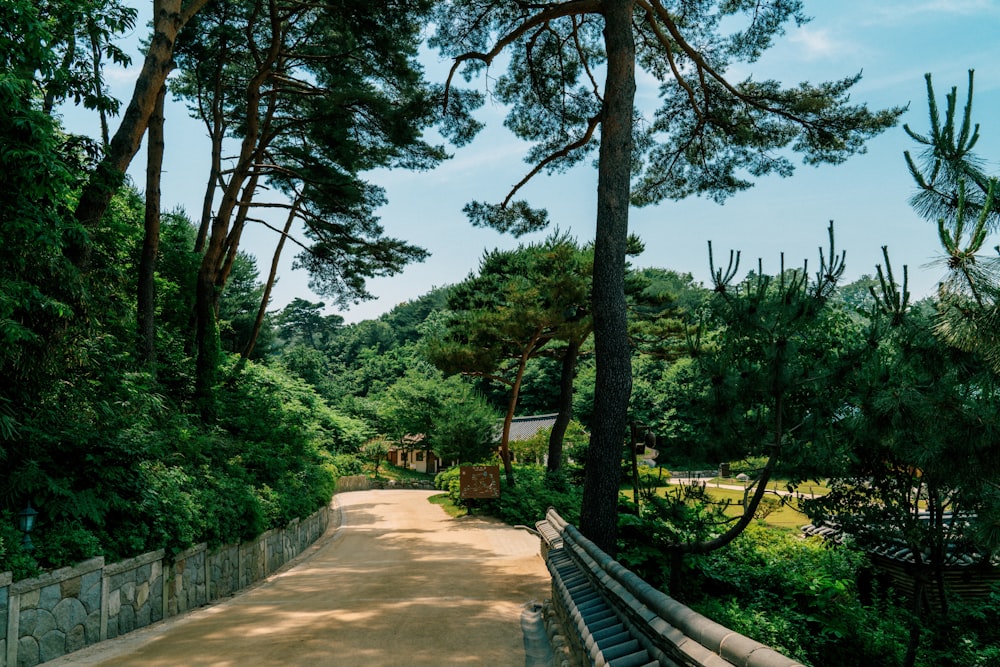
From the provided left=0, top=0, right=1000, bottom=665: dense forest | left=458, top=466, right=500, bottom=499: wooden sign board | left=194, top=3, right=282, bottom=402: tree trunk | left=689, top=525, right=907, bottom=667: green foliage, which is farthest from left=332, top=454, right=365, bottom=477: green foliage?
left=689, top=525, right=907, bottom=667: green foliage

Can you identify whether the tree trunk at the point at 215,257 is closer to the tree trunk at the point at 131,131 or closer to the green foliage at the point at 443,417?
the tree trunk at the point at 131,131

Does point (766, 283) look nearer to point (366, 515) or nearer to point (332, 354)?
point (366, 515)

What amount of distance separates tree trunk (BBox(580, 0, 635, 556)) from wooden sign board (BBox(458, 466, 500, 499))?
968cm

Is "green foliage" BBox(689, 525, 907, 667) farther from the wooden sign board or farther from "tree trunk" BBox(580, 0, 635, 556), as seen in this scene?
the wooden sign board

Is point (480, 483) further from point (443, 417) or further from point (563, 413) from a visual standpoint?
point (443, 417)

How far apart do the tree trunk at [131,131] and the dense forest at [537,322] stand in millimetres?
41

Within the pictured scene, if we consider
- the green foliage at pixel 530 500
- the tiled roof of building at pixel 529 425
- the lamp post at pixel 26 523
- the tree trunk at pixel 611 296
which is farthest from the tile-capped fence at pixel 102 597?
the tiled roof of building at pixel 529 425

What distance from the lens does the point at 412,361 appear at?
50000 mm

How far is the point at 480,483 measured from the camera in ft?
57.3

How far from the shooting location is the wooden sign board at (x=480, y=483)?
17.3m

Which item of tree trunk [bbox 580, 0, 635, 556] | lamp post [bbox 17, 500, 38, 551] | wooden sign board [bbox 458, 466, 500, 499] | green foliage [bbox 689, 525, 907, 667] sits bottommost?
green foliage [bbox 689, 525, 907, 667]

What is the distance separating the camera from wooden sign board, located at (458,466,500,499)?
56.9 feet

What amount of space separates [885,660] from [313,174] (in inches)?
571

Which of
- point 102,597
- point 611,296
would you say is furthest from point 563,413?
point 102,597
